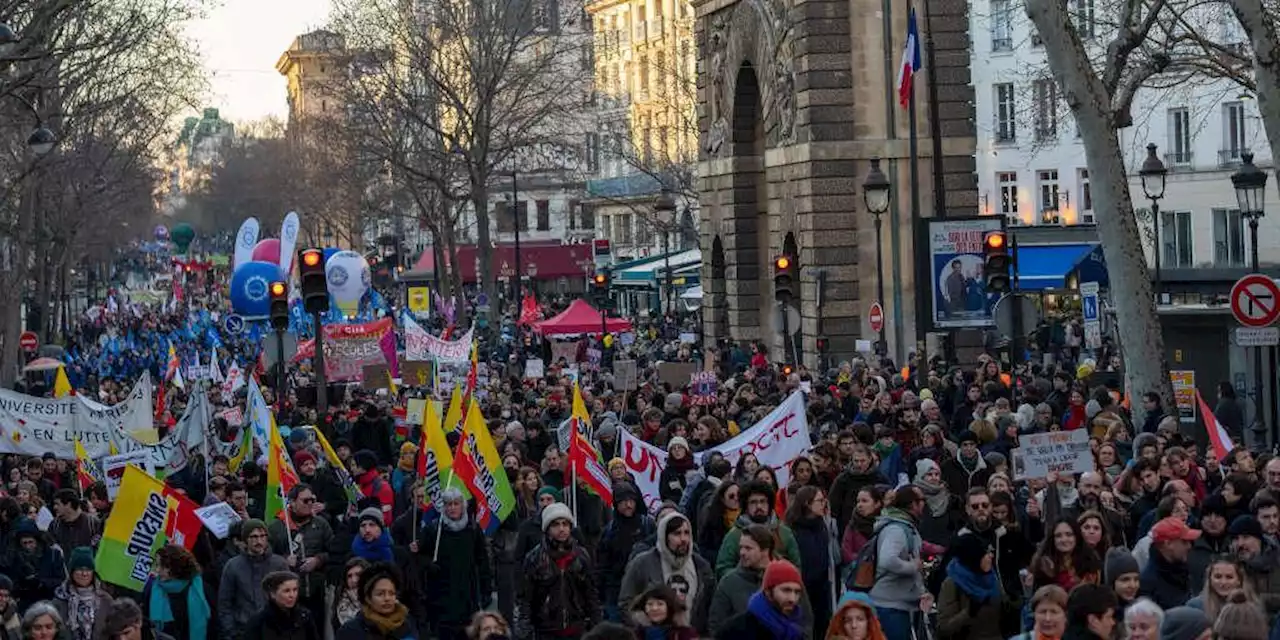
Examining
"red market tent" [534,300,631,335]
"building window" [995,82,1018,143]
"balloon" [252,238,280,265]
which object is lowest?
"red market tent" [534,300,631,335]

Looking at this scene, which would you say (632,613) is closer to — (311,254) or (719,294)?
(311,254)

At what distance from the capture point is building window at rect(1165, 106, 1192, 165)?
56594 millimetres

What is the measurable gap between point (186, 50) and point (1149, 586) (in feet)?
145

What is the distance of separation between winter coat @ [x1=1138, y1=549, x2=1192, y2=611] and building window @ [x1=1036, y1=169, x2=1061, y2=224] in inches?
1982

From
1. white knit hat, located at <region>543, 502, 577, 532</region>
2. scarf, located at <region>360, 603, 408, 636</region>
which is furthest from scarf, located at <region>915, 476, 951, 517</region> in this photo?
scarf, located at <region>360, 603, 408, 636</region>

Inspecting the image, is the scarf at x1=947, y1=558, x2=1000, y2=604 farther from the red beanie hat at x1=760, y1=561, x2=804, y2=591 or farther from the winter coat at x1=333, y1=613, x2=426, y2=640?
the winter coat at x1=333, y1=613, x2=426, y2=640

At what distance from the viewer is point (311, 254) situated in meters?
28.8

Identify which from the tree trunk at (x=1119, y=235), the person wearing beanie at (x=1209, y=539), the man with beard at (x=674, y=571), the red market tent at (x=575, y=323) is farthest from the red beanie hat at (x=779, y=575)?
the red market tent at (x=575, y=323)

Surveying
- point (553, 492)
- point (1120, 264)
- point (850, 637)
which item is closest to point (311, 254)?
point (1120, 264)

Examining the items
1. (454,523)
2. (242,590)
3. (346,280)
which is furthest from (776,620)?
(346,280)

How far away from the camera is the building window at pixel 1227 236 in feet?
182

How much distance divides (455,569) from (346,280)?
39750 mm

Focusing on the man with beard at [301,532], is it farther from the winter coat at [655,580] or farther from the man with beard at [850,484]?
the man with beard at [850,484]

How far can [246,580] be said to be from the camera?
44.1 feet
